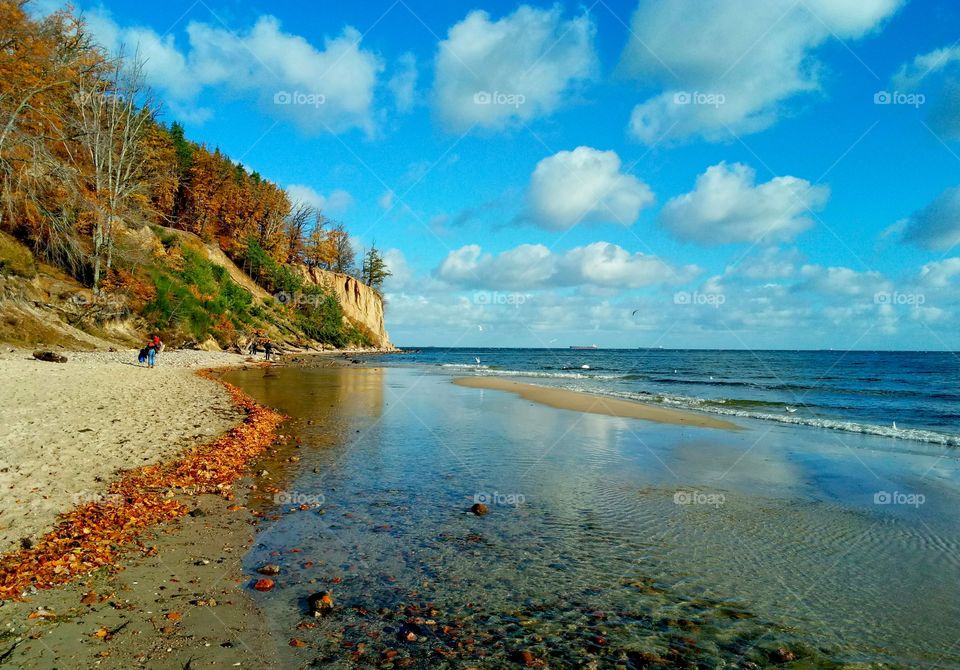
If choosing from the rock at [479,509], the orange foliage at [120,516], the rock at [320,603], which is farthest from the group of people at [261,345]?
the rock at [320,603]

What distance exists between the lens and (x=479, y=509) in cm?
763

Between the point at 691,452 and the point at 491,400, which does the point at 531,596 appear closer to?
the point at 691,452

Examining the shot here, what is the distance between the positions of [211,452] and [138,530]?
3.77 metres

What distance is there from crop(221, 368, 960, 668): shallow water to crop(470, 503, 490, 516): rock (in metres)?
0.13

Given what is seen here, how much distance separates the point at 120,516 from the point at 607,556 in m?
6.17

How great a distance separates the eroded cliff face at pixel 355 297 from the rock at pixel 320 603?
74.2 meters

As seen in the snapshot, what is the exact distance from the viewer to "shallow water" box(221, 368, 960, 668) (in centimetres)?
435

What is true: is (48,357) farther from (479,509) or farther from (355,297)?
(355,297)

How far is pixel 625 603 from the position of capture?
504cm

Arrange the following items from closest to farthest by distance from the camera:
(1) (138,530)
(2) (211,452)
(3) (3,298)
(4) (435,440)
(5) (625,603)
Result: 1. (5) (625,603)
2. (1) (138,530)
3. (2) (211,452)
4. (4) (435,440)
5. (3) (3,298)

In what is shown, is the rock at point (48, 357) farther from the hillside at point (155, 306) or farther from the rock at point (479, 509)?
the rock at point (479, 509)

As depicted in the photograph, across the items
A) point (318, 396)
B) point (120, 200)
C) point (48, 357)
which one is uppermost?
point (120, 200)

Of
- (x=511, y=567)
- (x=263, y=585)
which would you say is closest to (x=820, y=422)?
(x=511, y=567)

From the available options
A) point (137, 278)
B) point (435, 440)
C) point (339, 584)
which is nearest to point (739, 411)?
point (435, 440)
